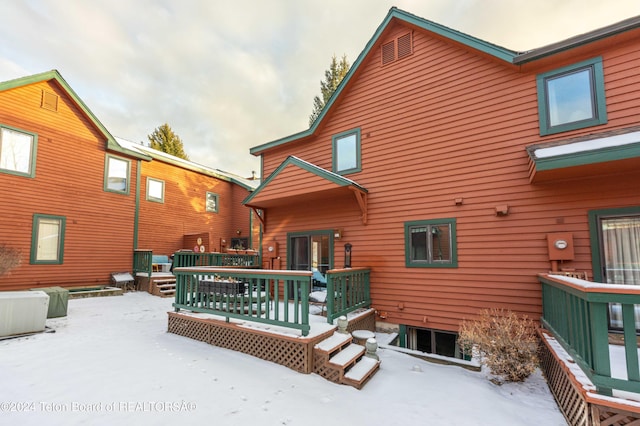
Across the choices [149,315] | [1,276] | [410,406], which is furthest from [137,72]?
[410,406]

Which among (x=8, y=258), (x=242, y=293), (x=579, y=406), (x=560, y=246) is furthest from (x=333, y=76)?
(x=579, y=406)

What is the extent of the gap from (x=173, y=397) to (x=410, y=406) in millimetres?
2959

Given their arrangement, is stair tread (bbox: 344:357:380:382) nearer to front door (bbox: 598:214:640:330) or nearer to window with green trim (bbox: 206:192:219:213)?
front door (bbox: 598:214:640:330)

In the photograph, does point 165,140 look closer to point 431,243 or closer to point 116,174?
point 116,174

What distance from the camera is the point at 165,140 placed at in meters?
28.8

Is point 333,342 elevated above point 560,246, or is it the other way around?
point 560,246

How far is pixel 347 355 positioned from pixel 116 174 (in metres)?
12.9

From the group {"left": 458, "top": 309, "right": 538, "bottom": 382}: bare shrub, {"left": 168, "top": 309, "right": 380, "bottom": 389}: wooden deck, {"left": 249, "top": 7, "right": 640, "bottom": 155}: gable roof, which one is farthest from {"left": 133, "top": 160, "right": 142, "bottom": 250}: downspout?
{"left": 458, "top": 309, "right": 538, "bottom": 382}: bare shrub

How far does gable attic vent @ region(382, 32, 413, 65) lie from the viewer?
750cm

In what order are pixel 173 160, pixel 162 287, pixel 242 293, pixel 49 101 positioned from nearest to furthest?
pixel 242 293
pixel 49 101
pixel 162 287
pixel 173 160

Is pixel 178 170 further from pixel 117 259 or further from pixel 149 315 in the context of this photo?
pixel 149 315

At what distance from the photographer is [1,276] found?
347 inches

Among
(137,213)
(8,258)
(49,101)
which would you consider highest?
(49,101)

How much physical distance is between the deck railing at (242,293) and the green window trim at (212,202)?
11.2 m
